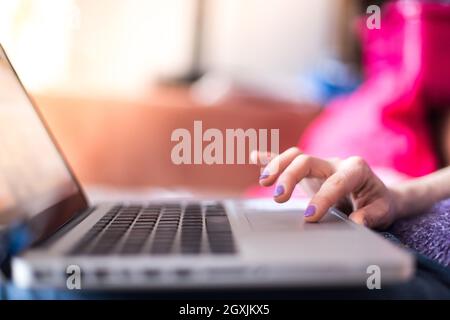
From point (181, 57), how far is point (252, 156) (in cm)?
172

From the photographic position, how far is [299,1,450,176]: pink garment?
98cm

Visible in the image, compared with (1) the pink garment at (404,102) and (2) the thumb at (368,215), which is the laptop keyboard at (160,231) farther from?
(1) the pink garment at (404,102)

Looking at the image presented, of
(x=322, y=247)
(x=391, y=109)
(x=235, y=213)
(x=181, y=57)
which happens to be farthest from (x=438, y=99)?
(x=181, y=57)

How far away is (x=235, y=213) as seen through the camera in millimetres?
585

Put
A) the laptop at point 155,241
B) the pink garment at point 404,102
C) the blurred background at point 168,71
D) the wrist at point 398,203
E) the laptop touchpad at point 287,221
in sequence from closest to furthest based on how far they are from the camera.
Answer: the laptop at point 155,241, the laptop touchpad at point 287,221, the wrist at point 398,203, the pink garment at point 404,102, the blurred background at point 168,71

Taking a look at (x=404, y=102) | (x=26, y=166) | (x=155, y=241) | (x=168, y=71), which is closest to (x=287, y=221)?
(x=155, y=241)

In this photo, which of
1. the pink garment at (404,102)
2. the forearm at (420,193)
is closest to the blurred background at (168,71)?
the pink garment at (404,102)

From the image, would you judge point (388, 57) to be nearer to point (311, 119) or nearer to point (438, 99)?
point (438, 99)

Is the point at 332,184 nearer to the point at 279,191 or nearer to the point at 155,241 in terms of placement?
the point at 279,191

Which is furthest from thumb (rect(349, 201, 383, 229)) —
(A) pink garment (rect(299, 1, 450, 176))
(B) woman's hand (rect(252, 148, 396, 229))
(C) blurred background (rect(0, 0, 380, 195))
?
(A) pink garment (rect(299, 1, 450, 176))

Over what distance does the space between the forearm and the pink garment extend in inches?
11.1

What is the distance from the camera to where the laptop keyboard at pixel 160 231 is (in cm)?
37

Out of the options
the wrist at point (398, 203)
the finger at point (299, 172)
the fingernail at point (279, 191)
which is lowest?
the wrist at point (398, 203)

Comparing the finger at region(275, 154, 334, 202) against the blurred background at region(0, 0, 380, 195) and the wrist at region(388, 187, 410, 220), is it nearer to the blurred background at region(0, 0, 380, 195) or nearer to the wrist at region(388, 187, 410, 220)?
the wrist at region(388, 187, 410, 220)
